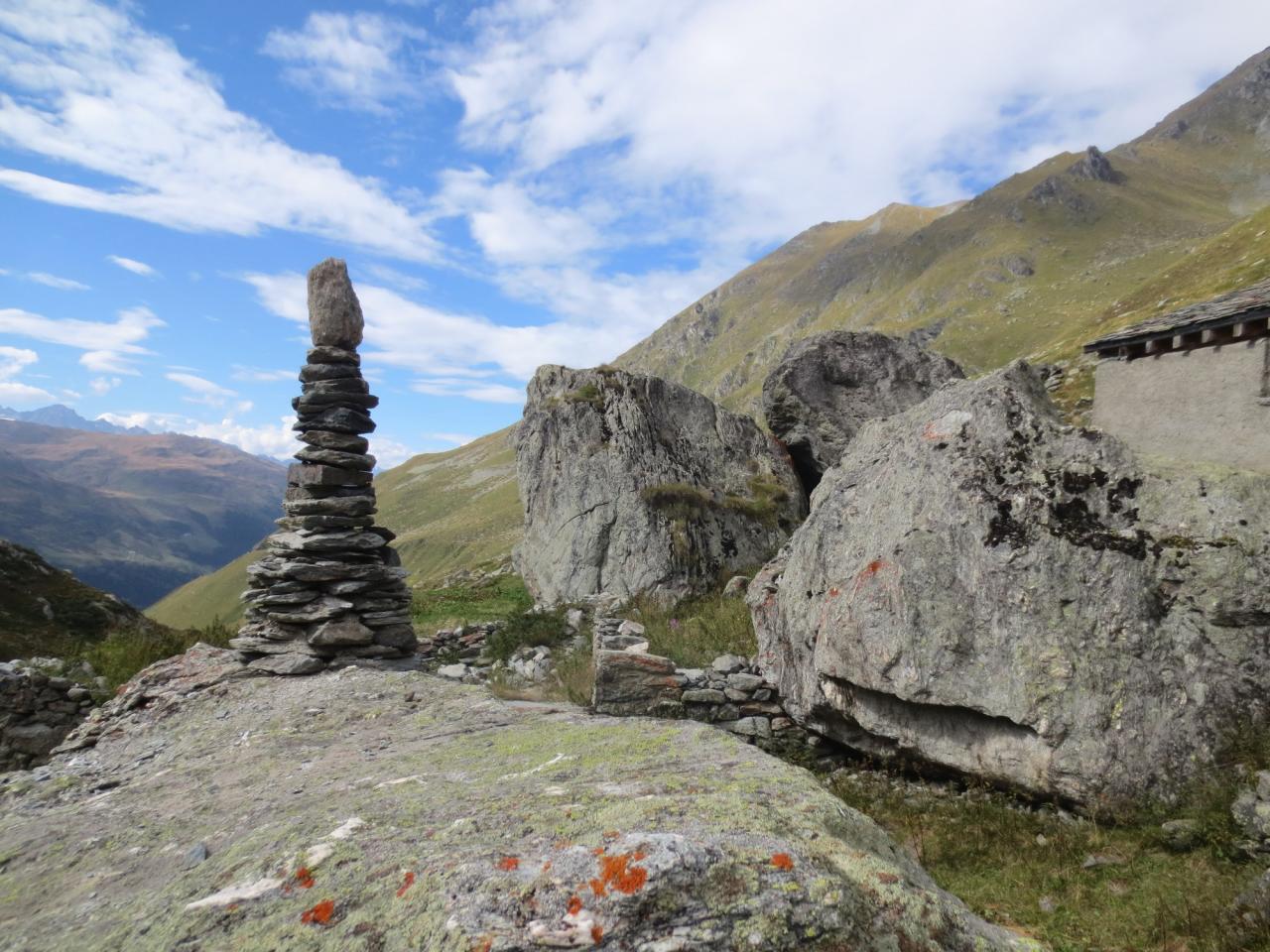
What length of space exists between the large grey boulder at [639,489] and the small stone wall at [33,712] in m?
12.7

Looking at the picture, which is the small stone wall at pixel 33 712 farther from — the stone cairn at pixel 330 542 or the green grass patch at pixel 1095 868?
the green grass patch at pixel 1095 868

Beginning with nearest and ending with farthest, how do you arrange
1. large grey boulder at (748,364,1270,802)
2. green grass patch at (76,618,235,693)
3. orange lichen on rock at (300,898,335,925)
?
orange lichen on rock at (300,898,335,925) → large grey boulder at (748,364,1270,802) → green grass patch at (76,618,235,693)

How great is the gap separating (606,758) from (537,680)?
9781mm

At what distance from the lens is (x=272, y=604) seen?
482 inches

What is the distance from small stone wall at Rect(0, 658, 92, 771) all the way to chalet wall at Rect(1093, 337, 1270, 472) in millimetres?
18891

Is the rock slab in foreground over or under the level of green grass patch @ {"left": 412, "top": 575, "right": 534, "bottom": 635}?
over

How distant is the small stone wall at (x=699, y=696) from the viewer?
10.7m

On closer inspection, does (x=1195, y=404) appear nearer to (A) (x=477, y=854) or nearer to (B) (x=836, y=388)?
(B) (x=836, y=388)

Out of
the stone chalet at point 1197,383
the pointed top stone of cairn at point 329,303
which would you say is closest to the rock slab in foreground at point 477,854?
the pointed top stone of cairn at point 329,303

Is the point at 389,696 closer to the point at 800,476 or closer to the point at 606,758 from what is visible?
the point at 606,758

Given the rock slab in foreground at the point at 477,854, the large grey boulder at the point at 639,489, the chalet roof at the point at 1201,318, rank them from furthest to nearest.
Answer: the large grey boulder at the point at 639,489 → the chalet roof at the point at 1201,318 → the rock slab in foreground at the point at 477,854

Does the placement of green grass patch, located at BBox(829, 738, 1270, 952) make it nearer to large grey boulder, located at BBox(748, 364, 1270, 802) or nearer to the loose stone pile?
large grey boulder, located at BBox(748, 364, 1270, 802)

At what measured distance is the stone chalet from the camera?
1254 cm

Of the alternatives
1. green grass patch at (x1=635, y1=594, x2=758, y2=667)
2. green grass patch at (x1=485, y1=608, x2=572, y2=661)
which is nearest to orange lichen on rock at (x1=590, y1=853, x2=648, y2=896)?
green grass patch at (x1=635, y1=594, x2=758, y2=667)
